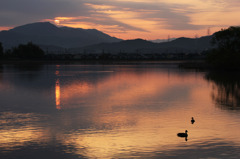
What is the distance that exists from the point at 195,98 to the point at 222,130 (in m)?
19.5

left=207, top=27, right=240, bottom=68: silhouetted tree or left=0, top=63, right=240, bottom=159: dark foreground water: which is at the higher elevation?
left=207, top=27, right=240, bottom=68: silhouetted tree

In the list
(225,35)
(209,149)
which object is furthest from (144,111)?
(225,35)

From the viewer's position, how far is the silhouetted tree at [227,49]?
99.5 m

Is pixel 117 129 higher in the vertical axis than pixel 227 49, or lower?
lower

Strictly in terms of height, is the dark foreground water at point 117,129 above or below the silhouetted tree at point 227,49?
below

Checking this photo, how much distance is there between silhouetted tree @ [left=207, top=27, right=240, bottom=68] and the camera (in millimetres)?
99500

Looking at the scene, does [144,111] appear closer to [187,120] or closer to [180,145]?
[187,120]

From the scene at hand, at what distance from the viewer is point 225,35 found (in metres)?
102

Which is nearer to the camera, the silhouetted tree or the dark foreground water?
the dark foreground water

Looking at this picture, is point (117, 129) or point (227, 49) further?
point (227, 49)

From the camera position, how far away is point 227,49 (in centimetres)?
10175

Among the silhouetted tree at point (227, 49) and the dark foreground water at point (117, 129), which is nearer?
the dark foreground water at point (117, 129)

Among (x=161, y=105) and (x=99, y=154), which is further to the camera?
(x=161, y=105)

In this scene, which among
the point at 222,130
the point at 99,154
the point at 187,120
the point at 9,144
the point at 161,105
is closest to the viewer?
the point at 99,154
